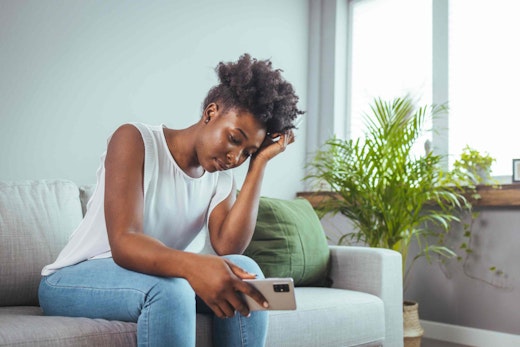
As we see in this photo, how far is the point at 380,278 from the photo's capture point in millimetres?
2236

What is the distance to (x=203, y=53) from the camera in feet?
10.9

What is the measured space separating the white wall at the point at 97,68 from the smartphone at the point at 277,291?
178cm

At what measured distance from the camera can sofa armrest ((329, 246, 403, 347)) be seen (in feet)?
7.36

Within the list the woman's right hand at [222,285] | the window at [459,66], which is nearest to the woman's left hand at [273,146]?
the woman's right hand at [222,285]

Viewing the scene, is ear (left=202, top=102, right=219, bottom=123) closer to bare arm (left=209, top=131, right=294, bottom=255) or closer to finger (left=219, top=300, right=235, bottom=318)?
bare arm (left=209, top=131, right=294, bottom=255)

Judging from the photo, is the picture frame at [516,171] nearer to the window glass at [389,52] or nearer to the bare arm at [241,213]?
the window glass at [389,52]

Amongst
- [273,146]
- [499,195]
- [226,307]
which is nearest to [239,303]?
[226,307]

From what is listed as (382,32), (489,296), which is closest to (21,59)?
(382,32)

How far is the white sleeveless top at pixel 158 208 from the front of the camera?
1.42 m

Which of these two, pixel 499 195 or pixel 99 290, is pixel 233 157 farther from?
pixel 499 195

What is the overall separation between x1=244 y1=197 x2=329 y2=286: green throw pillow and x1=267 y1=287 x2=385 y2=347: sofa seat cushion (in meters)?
0.08

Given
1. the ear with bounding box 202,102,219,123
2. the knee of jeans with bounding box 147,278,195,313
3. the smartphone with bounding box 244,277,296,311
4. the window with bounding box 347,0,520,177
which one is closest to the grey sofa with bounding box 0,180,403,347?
the knee of jeans with bounding box 147,278,195,313

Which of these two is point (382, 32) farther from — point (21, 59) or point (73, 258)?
point (73, 258)

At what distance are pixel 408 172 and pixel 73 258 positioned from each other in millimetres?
1907
